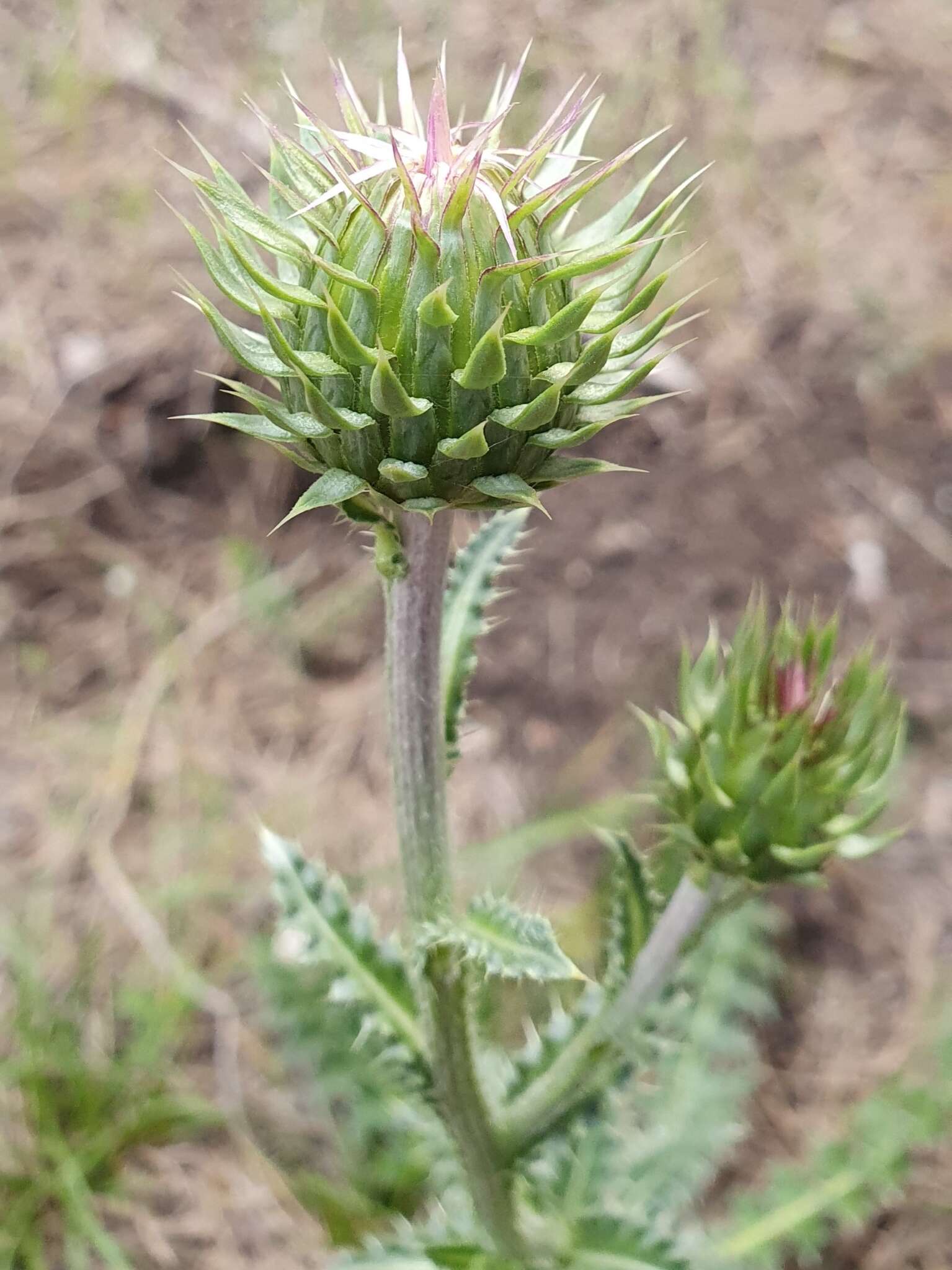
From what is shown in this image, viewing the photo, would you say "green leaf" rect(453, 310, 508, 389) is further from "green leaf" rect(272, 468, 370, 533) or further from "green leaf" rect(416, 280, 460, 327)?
"green leaf" rect(272, 468, 370, 533)

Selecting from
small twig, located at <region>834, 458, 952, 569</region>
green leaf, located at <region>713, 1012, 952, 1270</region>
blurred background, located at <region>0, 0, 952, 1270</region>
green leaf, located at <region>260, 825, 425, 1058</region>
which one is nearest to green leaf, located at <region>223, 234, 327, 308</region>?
green leaf, located at <region>260, 825, 425, 1058</region>

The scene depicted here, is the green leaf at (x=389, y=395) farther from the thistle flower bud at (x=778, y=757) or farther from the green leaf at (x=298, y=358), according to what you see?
the thistle flower bud at (x=778, y=757)

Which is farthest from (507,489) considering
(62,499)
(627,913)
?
(62,499)

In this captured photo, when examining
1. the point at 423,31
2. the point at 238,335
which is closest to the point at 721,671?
the point at 238,335

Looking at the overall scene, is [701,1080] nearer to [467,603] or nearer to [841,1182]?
[841,1182]

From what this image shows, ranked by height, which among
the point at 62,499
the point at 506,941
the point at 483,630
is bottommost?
the point at 506,941

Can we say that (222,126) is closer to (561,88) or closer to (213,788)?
(561,88)

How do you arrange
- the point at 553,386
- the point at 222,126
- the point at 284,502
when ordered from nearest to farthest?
the point at 553,386
the point at 284,502
the point at 222,126
